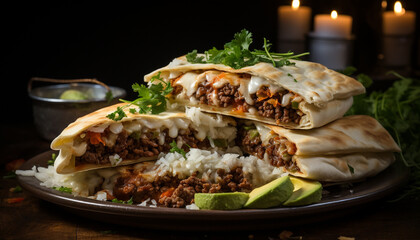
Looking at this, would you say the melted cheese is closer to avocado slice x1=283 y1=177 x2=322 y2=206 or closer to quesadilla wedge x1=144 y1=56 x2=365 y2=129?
quesadilla wedge x1=144 y1=56 x2=365 y2=129

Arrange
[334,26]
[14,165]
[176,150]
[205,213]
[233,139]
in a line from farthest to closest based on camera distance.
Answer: [334,26] < [14,165] < [233,139] < [176,150] < [205,213]

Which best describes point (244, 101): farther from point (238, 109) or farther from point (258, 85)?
point (258, 85)

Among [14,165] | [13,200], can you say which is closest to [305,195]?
[13,200]

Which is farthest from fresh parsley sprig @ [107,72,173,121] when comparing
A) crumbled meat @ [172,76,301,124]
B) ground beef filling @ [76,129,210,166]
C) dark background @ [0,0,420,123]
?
dark background @ [0,0,420,123]

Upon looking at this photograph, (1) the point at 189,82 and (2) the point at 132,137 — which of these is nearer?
(2) the point at 132,137

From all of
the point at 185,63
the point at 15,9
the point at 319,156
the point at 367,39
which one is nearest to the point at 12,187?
the point at 185,63

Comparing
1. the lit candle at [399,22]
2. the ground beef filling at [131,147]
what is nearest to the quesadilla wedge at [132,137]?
the ground beef filling at [131,147]

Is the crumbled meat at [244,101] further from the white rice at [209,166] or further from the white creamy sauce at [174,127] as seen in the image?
the white rice at [209,166]

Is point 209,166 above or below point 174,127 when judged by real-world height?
below
